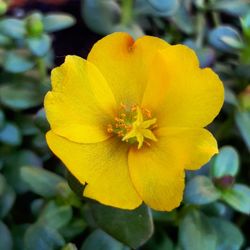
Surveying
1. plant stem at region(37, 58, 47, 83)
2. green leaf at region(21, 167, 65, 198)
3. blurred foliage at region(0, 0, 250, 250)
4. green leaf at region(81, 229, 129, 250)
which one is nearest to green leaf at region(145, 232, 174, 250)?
blurred foliage at region(0, 0, 250, 250)

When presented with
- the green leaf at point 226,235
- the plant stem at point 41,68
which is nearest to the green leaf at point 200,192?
the green leaf at point 226,235

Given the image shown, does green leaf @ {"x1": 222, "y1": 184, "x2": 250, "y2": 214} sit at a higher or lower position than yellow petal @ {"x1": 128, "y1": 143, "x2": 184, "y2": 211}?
lower

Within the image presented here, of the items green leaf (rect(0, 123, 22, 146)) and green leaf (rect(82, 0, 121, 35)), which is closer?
green leaf (rect(0, 123, 22, 146))

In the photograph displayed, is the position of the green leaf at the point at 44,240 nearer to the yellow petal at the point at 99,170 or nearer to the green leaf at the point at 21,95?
the yellow petal at the point at 99,170

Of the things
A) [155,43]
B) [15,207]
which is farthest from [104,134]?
[15,207]

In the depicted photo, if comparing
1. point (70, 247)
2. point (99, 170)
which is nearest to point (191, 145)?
point (99, 170)

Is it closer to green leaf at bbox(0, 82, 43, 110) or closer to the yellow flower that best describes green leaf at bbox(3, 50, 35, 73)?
green leaf at bbox(0, 82, 43, 110)

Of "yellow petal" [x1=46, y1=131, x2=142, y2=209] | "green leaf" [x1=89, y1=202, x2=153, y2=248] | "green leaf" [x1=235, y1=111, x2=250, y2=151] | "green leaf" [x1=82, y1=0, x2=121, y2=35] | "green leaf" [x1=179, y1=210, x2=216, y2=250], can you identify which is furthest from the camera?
"green leaf" [x1=82, y1=0, x2=121, y2=35]

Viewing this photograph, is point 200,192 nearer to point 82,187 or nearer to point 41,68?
point 82,187

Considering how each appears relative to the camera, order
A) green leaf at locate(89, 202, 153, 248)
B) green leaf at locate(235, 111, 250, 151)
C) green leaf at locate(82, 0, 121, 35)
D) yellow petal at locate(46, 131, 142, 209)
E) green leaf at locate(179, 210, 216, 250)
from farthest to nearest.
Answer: green leaf at locate(82, 0, 121, 35) → green leaf at locate(235, 111, 250, 151) → green leaf at locate(179, 210, 216, 250) → green leaf at locate(89, 202, 153, 248) → yellow petal at locate(46, 131, 142, 209)
